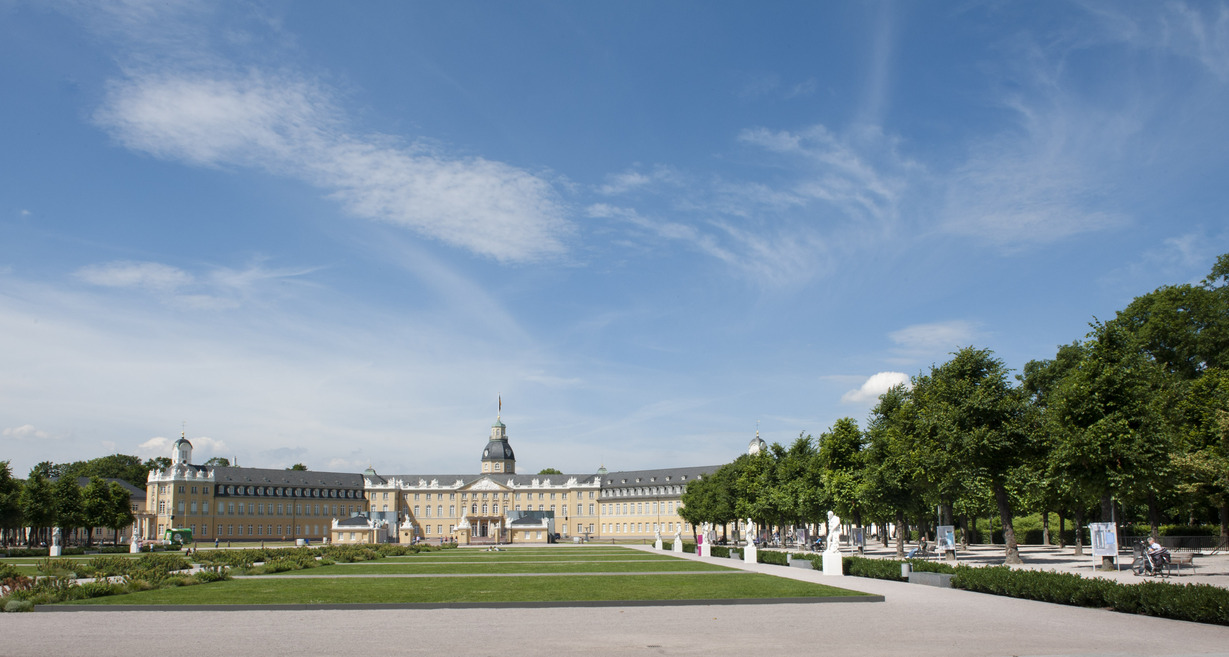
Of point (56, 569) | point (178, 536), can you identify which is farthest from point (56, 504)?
point (56, 569)

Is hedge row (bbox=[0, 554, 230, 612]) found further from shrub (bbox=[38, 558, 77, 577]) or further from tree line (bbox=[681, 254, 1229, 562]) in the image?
tree line (bbox=[681, 254, 1229, 562])

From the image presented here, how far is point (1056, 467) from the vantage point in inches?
1471

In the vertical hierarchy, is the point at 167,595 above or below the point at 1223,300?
below

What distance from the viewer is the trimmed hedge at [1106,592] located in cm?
1834

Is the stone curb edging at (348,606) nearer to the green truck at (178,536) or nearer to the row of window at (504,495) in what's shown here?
the green truck at (178,536)

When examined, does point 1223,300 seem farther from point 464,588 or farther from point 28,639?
point 28,639

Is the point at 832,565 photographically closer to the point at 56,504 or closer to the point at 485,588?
the point at 485,588

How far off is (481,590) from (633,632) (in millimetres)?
11194

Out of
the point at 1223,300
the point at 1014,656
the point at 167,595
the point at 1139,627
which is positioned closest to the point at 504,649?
the point at 1014,656

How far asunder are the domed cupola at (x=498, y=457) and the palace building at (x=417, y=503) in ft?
0.67

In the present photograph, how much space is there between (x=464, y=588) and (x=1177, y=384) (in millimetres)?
43997

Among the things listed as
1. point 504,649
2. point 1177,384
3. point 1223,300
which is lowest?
point 504,649

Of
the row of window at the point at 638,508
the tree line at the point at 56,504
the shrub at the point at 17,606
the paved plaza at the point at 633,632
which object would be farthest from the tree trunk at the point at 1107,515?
the row of window at the point at 638,508

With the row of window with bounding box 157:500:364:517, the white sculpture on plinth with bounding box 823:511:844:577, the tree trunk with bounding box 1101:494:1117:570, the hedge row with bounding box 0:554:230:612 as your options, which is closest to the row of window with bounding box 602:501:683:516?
the row of window with bounding box 157:500:364:517
